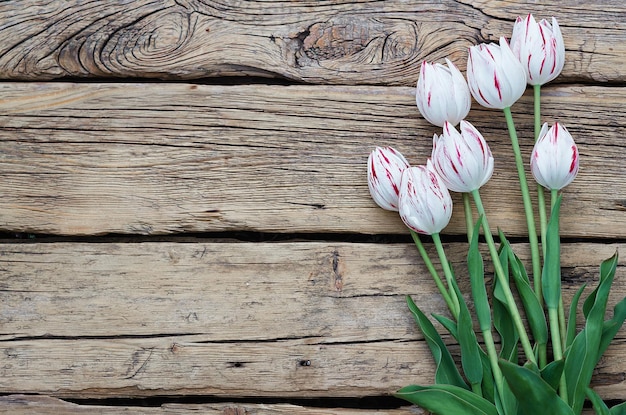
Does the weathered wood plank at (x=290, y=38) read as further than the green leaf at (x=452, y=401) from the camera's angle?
Yes

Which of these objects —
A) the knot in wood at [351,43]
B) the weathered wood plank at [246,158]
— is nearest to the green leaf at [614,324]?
the weathered wood plank at [246,158]

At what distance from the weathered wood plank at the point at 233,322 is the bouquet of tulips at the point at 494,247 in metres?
0.05

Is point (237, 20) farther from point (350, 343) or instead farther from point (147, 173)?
point (350, 343)

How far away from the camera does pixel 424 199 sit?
2.14 feet

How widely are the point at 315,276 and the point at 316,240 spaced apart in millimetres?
43

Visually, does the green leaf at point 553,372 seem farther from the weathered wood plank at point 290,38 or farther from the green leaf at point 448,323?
the weathered wood plank at point 290,38

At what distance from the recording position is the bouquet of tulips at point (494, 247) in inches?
25.5

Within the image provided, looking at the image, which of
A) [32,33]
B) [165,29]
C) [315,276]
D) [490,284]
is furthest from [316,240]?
[32,33]

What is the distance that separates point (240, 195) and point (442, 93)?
0.83ft

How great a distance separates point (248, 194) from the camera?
749 millimetres

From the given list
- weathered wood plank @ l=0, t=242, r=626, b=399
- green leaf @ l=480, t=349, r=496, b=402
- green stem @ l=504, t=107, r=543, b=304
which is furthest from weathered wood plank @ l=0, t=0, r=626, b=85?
green leaf @ l=480, t=349, r=496, b=402

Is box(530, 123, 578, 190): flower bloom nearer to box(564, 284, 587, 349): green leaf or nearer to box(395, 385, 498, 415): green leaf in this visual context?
box(564, 284, 587, 349): green leaf

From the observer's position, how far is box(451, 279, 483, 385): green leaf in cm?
66

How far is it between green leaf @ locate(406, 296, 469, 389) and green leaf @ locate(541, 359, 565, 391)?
10 cm
